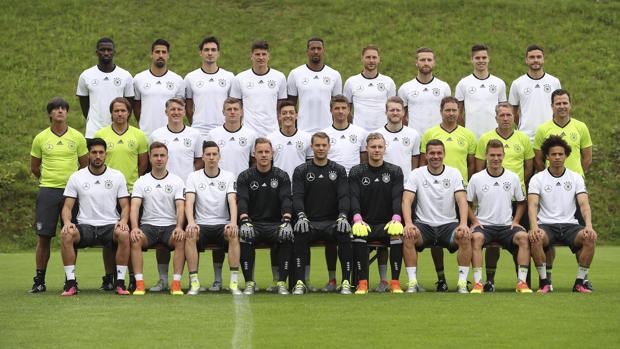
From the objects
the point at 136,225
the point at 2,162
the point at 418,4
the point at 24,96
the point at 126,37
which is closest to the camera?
the point at 136,225

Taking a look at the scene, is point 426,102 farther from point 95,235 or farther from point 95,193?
point 95,235

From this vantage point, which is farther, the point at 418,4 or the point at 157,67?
the point at 418,4

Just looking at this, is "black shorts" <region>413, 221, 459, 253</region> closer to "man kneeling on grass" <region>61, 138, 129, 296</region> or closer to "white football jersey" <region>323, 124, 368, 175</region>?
"white football jersey" <region>323, 124, 368, 175</region>

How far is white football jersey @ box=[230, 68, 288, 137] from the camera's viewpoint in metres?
15.3

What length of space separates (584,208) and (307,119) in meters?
3.69

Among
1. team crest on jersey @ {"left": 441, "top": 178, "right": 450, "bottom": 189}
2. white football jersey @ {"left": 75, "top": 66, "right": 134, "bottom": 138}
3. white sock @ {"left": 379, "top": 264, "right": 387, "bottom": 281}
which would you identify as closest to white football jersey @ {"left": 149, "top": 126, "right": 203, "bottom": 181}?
white football jersey @ {"left": 75, "top": 66, "right": 134, "bottom": 138}

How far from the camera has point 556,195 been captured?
1405 cm

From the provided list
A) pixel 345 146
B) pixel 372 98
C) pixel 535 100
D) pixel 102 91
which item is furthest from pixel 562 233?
pixel 102 91

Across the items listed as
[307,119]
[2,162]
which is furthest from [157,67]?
[2,162]

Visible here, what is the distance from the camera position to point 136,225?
1378 centimetres

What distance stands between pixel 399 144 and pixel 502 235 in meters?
1.72

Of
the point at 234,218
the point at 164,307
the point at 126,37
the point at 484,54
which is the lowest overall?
the point at 164,307

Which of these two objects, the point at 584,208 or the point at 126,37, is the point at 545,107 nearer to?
the point at 584,208

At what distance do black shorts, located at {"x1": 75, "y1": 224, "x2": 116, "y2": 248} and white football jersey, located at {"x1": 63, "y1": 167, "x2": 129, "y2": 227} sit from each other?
0.27ft
